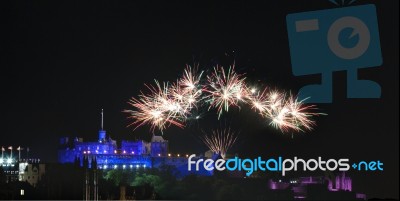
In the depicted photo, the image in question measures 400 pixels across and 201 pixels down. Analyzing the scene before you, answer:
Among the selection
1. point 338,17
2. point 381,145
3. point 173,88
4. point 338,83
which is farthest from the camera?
point 381,145

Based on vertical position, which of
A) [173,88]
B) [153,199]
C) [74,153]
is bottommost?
[153,199]

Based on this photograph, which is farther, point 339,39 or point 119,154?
point 119,154

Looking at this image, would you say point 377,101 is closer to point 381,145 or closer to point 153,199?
point 381,145

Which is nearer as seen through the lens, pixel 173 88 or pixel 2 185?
pixel 173 88

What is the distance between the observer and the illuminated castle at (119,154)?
912 inches

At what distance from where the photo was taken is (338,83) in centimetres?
1880

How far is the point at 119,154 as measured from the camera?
2448 cm

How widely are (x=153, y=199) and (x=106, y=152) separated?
17.0 feet

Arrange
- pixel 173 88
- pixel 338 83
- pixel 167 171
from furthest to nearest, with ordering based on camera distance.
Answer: pixel 167 171, pixel 338 83, pixel 173 88

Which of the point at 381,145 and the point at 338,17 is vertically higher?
the point at 338,17

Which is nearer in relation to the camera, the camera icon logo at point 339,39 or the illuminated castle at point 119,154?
the camera icon logo at point 339,39

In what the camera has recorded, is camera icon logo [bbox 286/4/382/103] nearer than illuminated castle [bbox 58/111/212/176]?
Yes

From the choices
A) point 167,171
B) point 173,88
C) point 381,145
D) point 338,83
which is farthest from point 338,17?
point 167,171

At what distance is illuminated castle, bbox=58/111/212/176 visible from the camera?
23175 mm
